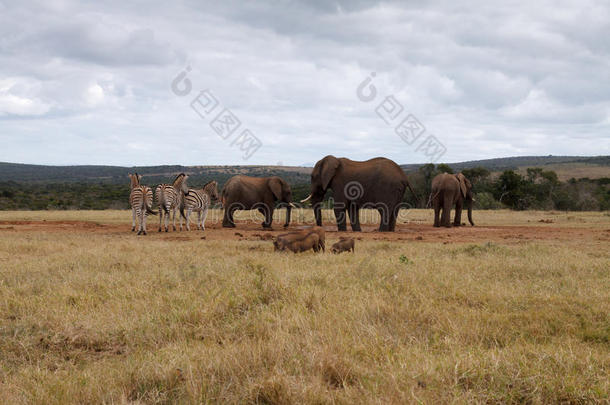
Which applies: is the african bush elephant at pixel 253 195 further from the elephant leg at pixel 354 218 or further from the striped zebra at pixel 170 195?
the elephant leg at pixel 354 218

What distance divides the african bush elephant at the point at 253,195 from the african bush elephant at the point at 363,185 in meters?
2.07

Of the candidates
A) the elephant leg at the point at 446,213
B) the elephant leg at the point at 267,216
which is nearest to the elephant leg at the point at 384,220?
the elephant leg at the point at 446,213

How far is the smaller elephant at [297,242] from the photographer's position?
10.7m

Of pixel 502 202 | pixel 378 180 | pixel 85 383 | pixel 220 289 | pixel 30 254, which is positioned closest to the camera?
pixel 85 383

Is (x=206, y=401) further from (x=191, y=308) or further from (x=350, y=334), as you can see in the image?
(x=191, y=308)

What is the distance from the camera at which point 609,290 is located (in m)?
6.80

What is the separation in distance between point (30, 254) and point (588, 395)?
10.9 meters

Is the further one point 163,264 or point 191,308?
point 163,264

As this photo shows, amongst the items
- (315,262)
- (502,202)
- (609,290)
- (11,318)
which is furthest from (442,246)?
(502,202)

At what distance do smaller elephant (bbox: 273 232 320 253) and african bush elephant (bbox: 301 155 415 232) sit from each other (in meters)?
6.83

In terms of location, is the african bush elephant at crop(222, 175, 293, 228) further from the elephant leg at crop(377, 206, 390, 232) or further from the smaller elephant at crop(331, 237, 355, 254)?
the smaller elephant at crop(331, 237, 355, 254)

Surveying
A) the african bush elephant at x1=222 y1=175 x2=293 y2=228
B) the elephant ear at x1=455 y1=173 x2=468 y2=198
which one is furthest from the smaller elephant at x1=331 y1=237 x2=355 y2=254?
the elephant ear at x1=455 y1=173 x2=468 y2=198

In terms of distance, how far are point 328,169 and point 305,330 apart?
13.0 m

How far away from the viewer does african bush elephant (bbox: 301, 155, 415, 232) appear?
17.4m
